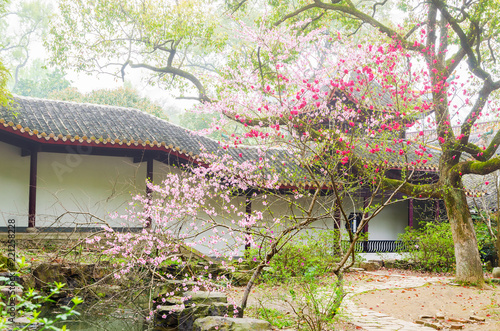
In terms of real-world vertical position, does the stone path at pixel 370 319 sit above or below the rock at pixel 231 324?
below

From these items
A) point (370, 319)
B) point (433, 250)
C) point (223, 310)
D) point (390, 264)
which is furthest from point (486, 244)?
point (223, 310)

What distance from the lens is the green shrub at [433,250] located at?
12.8m

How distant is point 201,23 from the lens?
39.2 feet

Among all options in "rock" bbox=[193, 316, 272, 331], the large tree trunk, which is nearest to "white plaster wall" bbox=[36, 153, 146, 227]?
"rock" bbox=[193, 316, 272, 331]

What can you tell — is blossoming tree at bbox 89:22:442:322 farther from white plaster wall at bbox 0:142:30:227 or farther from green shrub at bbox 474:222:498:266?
green shrub at bbox 474:222:498:266

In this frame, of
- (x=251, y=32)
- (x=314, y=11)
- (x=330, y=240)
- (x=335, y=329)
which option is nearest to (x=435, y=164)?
(x=330, y=240)

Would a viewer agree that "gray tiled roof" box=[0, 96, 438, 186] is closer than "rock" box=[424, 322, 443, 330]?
No

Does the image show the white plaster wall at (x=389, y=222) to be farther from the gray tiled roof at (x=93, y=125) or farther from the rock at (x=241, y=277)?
the rock at (x=241, y=277)

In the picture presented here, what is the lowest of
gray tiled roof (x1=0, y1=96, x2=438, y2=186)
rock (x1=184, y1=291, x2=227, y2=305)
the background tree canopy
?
rock (x1=184, y1=291, x2=227, y2=305)

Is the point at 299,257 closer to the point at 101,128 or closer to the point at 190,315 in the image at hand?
the point at 190,315

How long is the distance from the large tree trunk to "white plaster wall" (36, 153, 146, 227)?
7.38 m

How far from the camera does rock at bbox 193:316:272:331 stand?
538 centimetres

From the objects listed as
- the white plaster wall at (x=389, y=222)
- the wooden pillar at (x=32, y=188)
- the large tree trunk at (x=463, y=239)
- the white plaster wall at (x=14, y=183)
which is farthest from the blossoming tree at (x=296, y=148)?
the white plaster wall at (x=389, y=222)

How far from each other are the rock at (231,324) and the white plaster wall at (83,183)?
5.91 meters
